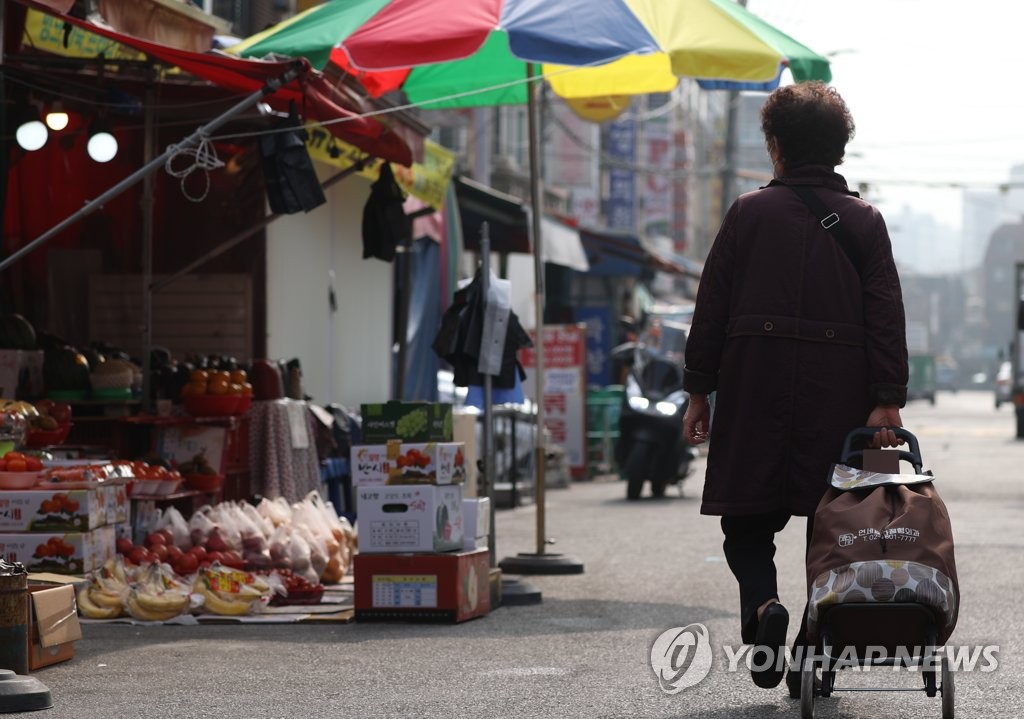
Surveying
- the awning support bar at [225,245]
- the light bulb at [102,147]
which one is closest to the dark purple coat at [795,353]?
the awning support bar at [225,245]

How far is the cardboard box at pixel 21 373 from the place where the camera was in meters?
10.3

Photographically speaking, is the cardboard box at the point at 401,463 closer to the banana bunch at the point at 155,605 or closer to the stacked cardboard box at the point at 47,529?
the banana bunch at the point at 155,605

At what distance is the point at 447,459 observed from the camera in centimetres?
930

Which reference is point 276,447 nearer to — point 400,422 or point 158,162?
point 400,422

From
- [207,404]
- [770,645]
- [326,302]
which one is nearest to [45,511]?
[207,404]

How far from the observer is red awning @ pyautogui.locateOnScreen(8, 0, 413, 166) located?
29.5ft

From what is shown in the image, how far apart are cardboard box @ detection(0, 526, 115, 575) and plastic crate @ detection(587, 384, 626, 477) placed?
1511 centimetres

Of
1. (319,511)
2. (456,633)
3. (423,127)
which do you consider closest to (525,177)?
(423,127)

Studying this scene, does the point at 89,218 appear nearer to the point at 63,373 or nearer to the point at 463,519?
the point at 63,373

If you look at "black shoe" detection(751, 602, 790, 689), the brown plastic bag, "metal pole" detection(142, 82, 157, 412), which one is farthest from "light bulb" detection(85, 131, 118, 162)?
the brown plastic bag

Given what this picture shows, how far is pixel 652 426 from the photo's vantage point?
19109mm

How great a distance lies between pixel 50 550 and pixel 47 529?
0.35 feet

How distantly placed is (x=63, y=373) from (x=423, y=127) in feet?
14.1

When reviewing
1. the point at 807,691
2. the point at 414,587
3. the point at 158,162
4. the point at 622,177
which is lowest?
the point at 414,587
